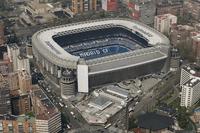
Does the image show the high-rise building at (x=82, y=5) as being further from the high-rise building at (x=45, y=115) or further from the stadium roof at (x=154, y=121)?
the stadium roof at (x=154, y=121)

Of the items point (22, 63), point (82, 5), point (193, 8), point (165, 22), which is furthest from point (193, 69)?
point (82, 5)

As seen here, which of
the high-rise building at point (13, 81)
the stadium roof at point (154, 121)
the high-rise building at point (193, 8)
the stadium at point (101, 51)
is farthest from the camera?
the high-rise building at point (193, 8)

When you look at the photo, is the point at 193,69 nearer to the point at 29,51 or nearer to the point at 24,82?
the point at 24,82

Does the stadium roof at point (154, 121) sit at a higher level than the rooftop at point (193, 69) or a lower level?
lower

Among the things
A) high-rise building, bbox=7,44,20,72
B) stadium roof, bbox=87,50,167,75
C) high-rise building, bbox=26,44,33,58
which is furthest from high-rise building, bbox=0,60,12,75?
stadium roof, bbox=87,50,167,75

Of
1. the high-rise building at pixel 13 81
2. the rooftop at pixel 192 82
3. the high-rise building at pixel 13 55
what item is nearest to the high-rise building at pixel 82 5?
the high-rise building at pixel 13 55

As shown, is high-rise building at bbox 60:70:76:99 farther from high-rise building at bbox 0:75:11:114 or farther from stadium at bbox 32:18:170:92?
high-rise building at bbox 0:75:11:114

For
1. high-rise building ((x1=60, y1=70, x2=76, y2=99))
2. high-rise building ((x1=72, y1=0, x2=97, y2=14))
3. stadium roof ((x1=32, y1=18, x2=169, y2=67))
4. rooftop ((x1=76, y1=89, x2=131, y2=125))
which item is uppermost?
high-rise building ((x1=72, y1=0, x2=97, y2=14))
